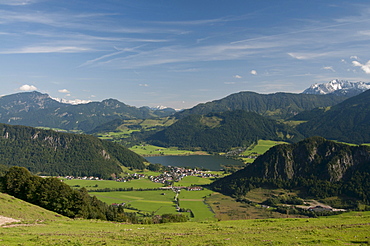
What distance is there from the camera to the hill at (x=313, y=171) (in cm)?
14075

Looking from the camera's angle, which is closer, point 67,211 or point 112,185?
point 67,211

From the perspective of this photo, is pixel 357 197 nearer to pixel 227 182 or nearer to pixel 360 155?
pixel 360 155

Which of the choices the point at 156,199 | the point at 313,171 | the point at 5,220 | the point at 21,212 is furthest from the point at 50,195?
the point at 313,171

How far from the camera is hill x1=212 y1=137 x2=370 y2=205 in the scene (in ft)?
462

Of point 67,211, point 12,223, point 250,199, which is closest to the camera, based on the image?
point 12,223

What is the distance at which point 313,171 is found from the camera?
161250 mm

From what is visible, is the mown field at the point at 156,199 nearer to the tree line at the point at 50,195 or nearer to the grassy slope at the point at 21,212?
the tree line at the point at 50,195

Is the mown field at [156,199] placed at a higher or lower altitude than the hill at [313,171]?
lower

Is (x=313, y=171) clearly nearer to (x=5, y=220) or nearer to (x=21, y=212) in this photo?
(x=21, y=212)

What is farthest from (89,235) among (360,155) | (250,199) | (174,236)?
(360,155)

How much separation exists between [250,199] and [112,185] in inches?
3872

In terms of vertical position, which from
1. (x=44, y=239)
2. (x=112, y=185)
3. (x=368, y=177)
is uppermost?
(x=44, y=239)

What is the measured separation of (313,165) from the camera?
165 m

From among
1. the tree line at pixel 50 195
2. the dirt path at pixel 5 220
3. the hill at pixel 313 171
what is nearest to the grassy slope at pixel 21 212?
the dirt path at pixel 5 220
